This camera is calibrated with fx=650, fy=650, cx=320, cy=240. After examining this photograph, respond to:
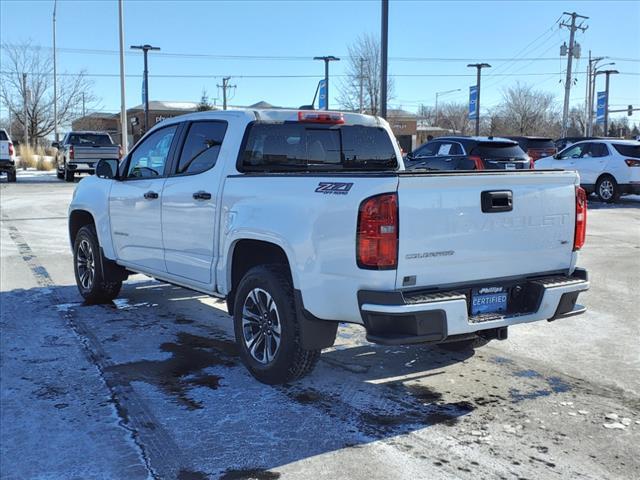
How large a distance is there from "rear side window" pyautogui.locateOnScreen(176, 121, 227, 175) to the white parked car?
15.6 m

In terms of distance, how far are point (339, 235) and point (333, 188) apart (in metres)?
0.29

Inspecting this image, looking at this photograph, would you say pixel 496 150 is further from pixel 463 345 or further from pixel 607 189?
pixel 463 345

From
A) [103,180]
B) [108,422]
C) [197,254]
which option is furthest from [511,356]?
[103,180]

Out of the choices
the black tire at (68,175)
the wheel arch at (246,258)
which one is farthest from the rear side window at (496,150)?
the black tire at (68,175)

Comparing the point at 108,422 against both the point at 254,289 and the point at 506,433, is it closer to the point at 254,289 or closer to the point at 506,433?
the point at 254,289

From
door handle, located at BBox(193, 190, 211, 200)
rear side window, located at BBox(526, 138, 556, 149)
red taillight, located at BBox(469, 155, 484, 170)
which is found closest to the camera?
door handle, located at BBox(193, 190, 211, 200)

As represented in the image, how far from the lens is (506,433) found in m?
3.92

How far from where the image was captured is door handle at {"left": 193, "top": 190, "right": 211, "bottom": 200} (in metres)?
5.14

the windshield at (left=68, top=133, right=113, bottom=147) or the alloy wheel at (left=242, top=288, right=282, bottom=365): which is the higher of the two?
the windshield at (left=68, top=133, right=113, bottom=147)

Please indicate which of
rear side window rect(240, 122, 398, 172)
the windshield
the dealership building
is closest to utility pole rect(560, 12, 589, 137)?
the dealership building

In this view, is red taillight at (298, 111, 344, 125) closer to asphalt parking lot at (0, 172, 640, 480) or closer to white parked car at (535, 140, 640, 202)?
asphalt parking lot at (0, 172, 640, 480)

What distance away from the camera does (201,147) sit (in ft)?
18.2

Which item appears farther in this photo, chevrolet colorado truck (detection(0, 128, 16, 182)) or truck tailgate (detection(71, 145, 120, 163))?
truck tailgate (detection(71, 145, 120, 163))

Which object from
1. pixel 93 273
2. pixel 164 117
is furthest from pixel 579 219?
pixel 164 117
